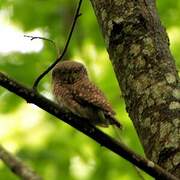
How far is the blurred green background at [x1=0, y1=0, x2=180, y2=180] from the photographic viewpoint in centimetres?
796

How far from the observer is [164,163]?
3.58m

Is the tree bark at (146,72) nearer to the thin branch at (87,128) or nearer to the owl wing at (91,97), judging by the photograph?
the owl wing at (91,97)

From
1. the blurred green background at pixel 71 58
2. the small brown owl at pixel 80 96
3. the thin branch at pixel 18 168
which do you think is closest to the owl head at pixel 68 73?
the small brown owl at pixel 80 96

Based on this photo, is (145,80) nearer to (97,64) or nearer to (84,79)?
(84,79)

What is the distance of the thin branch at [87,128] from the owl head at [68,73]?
3.24 feet

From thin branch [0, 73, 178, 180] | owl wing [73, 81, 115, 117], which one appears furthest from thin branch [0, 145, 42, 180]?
thin branch [0, 73, 178, 180]

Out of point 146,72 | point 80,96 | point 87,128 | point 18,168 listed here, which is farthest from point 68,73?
point 18,168

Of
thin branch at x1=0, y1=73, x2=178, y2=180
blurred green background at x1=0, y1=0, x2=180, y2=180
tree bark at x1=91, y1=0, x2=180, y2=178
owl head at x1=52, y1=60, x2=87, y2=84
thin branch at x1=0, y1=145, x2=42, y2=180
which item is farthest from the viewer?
blurred green background at x1=0, y1=0, x2=180, y2=180

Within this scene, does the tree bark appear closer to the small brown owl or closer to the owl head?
the small brown owl

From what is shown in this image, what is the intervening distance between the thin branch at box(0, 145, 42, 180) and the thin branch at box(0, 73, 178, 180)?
7.74ft

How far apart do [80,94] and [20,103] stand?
4.57 m

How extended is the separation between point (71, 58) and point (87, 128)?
469cm

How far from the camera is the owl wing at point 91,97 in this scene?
3824mm

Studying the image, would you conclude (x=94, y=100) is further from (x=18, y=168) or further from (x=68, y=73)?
(x=18, y=168)
